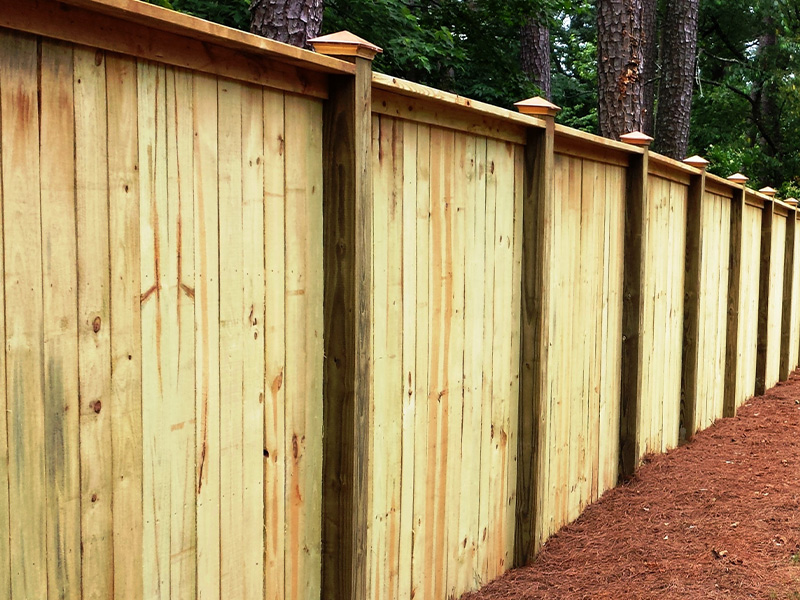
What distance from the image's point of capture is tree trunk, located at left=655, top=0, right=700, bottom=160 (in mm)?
14477

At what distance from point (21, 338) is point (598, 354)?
392 centimetres

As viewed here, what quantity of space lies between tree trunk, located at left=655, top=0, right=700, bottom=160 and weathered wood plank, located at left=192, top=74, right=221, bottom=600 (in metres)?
13.1

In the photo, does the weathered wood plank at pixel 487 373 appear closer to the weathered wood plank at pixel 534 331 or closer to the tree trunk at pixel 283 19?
the weathered wood plank at pixel 534 331

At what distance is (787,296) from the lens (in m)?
11.2

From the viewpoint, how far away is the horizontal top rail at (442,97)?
301cm

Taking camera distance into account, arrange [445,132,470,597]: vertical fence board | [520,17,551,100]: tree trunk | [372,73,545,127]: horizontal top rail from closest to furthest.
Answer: [372,73,545,127]: horizontal top rail
[445,132,470,597]: vertical fence board
[520,17,551,100]: tree trunk

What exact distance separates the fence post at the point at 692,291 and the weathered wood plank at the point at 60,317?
5800 mm

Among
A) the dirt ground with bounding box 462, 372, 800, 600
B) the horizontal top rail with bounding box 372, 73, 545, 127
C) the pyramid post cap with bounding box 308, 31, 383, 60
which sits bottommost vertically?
the dirt ground with bounding box 462, 372, 800, 600

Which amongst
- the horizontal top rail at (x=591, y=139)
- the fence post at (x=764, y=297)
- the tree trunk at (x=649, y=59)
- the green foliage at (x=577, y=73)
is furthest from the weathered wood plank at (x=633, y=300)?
the green foliage at (x=577, y=73)

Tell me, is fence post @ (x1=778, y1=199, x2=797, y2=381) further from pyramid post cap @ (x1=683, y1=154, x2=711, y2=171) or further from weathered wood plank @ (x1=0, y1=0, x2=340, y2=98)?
weathered wood plank @ (x1=0, y1=0, x2=340, y2=98)

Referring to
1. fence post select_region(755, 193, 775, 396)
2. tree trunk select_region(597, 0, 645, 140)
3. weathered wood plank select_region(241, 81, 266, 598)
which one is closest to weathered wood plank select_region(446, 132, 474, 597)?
weathered wood plank select_region(241, 81, 266, 598)

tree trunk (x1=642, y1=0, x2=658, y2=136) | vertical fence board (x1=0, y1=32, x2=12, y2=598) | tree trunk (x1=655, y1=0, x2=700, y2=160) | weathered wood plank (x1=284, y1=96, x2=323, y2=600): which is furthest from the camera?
tree trunk (x1=642, y1=0, x2=658, y2=136)

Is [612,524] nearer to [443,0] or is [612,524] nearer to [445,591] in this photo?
[445,591]

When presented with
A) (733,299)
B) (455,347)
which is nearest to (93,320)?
(455,347)
